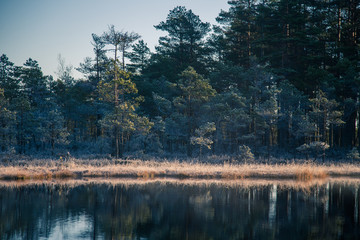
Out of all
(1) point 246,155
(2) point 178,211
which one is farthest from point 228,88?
(2) point 178,211

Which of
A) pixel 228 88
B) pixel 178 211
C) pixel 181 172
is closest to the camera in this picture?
pixel 178 211

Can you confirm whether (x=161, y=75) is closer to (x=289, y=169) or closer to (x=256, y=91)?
(x=256, y=91)

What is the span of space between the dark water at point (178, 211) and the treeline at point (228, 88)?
13.4 meters

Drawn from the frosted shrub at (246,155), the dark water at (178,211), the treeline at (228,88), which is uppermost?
the treeline at (228,88)

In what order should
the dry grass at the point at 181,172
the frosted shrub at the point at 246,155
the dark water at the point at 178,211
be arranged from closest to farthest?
the dark water at the point at 178,211
the dry grass at the point at 181,172
the frosted shrub at the point at 246,155

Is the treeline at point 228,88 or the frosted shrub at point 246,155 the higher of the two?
the treeline at point 228,88

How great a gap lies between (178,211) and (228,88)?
31161mm

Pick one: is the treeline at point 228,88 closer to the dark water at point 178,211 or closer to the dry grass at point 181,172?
the dry grass at point 181,172

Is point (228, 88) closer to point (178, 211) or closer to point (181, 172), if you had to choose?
point (181, 172)

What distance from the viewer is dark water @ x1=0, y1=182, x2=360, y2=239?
1205cm

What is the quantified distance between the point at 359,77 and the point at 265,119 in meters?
10.5

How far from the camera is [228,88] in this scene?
1753 inches

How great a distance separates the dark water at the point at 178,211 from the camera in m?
12.0

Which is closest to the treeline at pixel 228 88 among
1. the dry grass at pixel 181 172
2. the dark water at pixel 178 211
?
the dry grass at pixel 181 172
